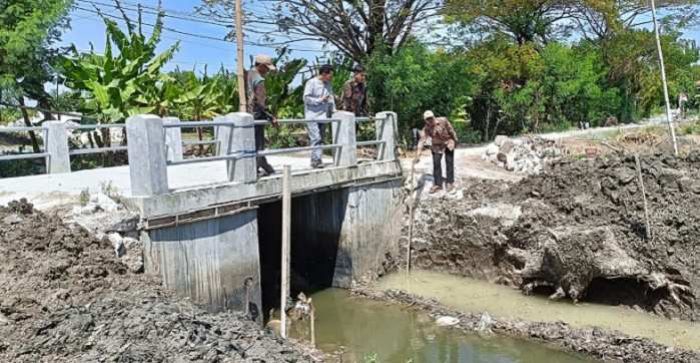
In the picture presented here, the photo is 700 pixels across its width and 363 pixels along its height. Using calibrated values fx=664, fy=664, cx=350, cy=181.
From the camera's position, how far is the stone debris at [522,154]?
15.0m

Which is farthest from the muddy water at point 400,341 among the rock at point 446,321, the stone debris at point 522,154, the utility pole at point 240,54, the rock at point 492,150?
the rock at point 492,150

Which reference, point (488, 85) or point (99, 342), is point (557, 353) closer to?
point (99, 342)

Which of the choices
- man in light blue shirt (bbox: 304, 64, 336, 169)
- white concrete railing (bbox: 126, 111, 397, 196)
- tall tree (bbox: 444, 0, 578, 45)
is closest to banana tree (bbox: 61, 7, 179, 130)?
white concrete railing (bbox: 126, 111, 397, 196)

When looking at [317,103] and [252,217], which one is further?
[317,103]

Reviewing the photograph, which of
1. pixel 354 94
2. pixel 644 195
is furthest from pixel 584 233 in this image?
pixel 354 94

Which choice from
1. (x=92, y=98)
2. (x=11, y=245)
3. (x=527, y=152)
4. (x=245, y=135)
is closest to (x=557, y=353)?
(x=245, y=135)

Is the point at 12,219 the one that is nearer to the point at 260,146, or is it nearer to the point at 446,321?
the point at 260,146

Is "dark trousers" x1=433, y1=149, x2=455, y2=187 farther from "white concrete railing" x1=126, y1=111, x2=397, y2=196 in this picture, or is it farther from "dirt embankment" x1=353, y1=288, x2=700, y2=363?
"dirt embankment" x1=353, y1=288, x2=700, y2=363

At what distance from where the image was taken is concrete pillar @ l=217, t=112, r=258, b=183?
28.0ft

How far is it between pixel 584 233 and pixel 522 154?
540cm

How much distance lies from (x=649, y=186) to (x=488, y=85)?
13506 mm

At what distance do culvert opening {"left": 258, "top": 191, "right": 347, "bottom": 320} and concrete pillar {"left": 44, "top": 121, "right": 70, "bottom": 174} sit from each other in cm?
355

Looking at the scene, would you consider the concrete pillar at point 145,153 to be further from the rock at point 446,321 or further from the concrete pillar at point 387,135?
the concrete pillar at point 387,135

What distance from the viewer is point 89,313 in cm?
570
